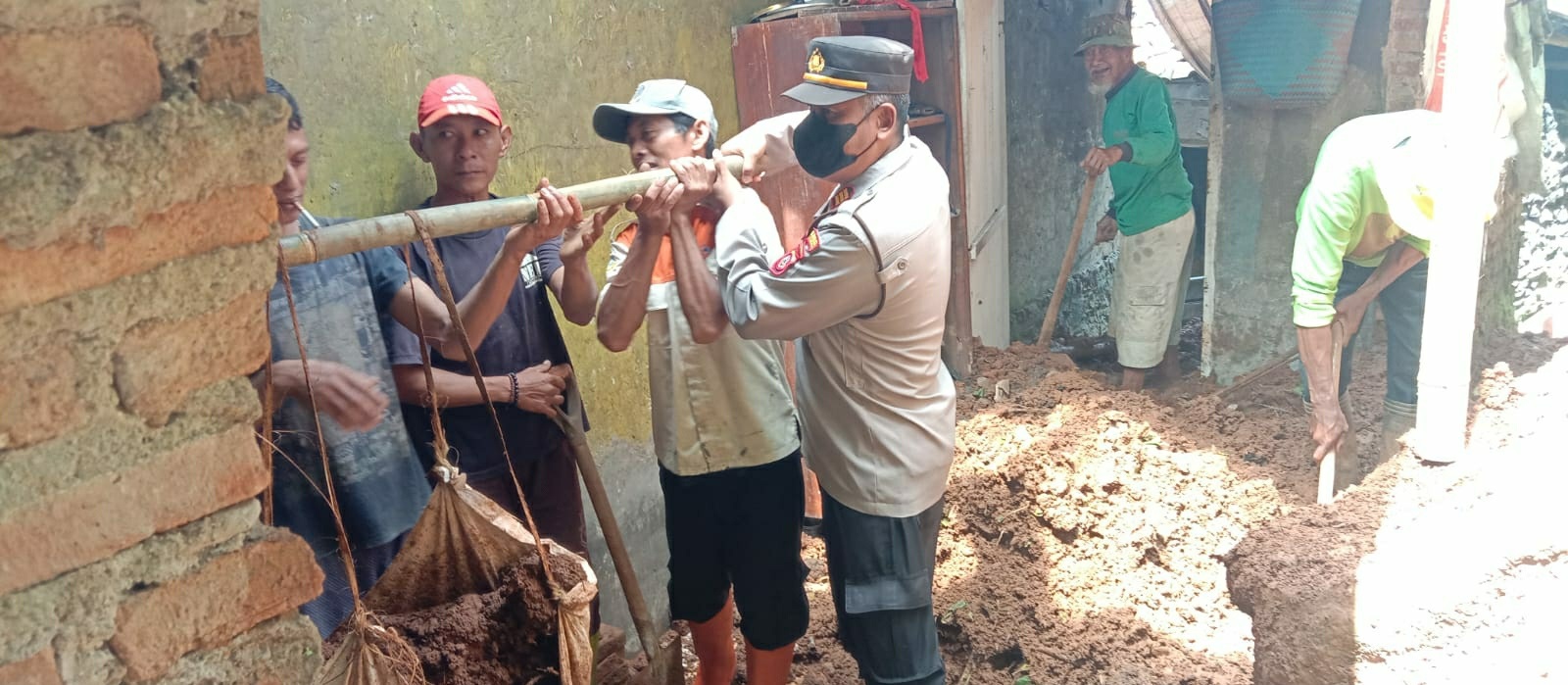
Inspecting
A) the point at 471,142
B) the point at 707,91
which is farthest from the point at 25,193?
the point at 707,91

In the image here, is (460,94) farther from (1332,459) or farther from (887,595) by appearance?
(1332,459)

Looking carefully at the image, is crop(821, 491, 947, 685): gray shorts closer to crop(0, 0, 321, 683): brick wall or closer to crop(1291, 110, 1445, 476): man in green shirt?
crop(0, 0, 321, 683): brick wall

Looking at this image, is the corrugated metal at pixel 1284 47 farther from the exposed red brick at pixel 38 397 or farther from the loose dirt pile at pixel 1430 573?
the exposed red brick at pixel 38 397

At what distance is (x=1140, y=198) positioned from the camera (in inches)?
237

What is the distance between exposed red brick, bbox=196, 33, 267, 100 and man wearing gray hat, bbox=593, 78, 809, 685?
52.5 inches

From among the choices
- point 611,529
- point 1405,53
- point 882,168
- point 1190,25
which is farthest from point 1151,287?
point 611,529

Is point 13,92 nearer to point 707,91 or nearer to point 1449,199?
point 707,91

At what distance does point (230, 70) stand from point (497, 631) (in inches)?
37.2

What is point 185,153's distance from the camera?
4.27 feet

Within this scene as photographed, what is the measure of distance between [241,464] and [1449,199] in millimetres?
3510

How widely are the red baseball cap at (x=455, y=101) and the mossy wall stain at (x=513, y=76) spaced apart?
0.18m

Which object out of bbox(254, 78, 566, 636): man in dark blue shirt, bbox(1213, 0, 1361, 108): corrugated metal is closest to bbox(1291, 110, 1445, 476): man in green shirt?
bbox(1213, 0, 1361, 108): corrugated metal

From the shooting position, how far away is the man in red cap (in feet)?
8.87

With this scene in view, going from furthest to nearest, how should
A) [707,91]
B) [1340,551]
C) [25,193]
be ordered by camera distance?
[707,91] < [1340,551] < [25,193]
